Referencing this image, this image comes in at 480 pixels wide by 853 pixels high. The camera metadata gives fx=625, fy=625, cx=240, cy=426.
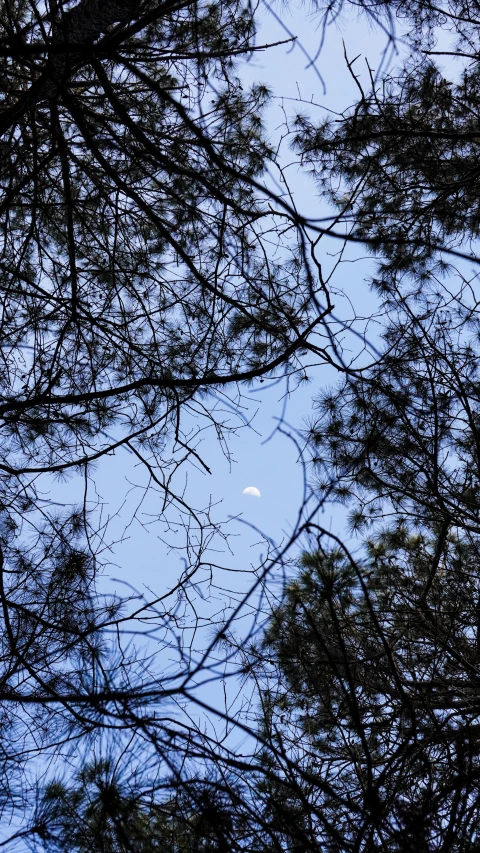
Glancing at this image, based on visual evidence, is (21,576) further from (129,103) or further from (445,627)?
(129,103)

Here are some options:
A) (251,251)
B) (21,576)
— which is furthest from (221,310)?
(21,576)

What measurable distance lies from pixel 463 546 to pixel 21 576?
246 cm

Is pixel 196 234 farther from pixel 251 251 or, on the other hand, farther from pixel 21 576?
pixel 21 576

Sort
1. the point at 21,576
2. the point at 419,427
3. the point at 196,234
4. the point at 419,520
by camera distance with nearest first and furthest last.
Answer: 1. the point at 21,576
2. the point at 196,234
3. the point at 419,427
4. the point at 419,520

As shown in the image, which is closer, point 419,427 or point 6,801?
point 6,801

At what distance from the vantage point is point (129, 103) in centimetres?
338

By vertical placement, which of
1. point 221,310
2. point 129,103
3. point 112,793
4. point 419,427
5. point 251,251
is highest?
point 129,103

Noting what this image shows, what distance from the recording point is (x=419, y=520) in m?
3.77

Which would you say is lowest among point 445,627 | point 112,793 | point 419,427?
point 112,793

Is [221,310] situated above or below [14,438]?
above

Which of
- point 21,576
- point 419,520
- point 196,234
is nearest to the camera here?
point 21,576

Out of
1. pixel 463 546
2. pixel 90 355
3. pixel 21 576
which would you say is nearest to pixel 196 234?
pixel 90 355

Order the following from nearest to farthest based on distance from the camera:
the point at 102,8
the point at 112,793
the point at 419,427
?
the point at 112,793 → the point at 102,8 → the point at 419,427

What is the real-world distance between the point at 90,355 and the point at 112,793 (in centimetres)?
197
